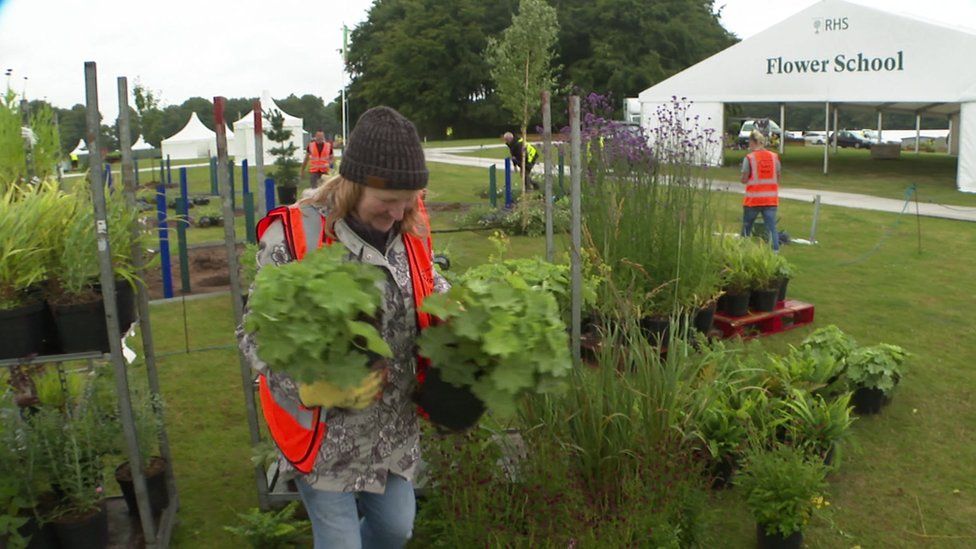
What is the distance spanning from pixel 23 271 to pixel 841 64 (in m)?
21.5

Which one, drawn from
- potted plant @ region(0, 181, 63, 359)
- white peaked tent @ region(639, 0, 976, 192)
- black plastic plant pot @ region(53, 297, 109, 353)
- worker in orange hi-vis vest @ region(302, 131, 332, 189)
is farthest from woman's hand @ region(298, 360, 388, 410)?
white peaked tent @ region(639, 0, 976, 192)

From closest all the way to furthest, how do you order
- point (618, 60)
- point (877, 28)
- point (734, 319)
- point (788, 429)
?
point (788, 429) → point (734, 319) → point (877, 28) → point (618, 60)

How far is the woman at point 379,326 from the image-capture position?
7.72 feet

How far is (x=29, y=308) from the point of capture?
3.26m

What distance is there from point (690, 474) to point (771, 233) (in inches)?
287

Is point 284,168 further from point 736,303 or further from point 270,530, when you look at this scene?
point 270,530

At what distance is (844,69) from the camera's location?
69.6 ft

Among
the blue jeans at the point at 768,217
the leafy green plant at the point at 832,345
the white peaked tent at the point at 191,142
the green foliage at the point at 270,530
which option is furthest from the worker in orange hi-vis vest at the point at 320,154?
the white peaked tent at the point at 191,142

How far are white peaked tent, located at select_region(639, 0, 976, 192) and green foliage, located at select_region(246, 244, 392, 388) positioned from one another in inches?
634

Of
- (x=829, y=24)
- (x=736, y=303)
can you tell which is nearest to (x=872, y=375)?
(x=736, y=303)

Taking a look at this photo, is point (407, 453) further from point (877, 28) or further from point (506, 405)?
point (877, 28)

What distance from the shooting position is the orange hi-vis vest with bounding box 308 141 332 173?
17.3 metres

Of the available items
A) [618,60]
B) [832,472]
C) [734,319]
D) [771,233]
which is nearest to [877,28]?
[771,233]

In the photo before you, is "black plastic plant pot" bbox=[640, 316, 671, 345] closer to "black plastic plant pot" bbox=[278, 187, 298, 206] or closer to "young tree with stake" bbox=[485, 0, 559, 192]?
"young tree with stake" bbox=[485, 0, 559, 192]
